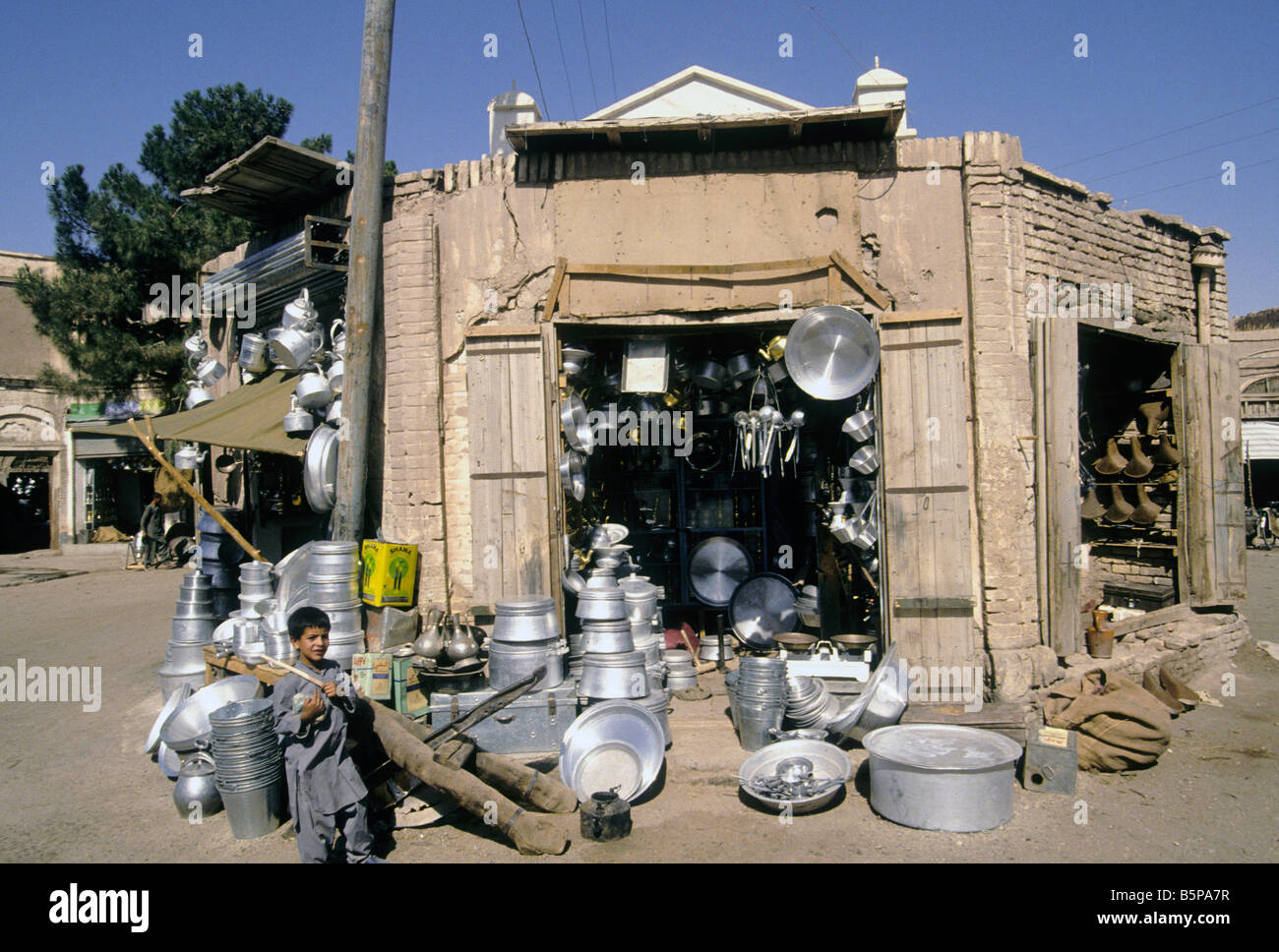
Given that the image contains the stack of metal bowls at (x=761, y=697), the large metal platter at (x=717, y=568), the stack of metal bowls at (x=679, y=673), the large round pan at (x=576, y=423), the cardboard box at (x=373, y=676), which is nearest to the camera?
the cardboard box at (x=373, y=676)

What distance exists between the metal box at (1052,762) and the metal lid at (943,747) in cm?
26

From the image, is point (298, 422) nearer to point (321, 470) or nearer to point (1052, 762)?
point (321, 470)

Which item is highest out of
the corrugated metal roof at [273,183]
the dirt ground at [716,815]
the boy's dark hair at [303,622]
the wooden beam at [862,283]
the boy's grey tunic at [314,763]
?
the corrugated metal roof at [273,183]

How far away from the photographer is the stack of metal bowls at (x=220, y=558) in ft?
26.8

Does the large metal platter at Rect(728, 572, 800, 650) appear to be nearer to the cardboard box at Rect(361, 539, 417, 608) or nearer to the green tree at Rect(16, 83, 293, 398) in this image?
the cardboard box at Rect(361, 539, 417, 608)

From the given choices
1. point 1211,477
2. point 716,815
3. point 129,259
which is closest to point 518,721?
point 716,815

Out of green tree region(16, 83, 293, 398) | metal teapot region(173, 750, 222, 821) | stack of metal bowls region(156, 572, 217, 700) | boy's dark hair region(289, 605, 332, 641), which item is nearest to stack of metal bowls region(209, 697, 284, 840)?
metal teapot region(173, 750, 222, 821)

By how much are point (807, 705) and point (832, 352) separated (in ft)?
9.43

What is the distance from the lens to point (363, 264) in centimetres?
696

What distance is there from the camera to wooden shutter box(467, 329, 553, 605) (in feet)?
21.9

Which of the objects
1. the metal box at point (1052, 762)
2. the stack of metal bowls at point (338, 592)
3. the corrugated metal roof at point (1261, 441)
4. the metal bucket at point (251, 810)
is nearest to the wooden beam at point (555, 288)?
the stack of metal bowls at point (338, 592)

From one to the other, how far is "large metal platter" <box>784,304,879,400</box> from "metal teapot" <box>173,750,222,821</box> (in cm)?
519

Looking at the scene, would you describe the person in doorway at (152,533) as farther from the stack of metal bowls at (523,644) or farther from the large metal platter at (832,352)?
the large metal platter at (832,352)
